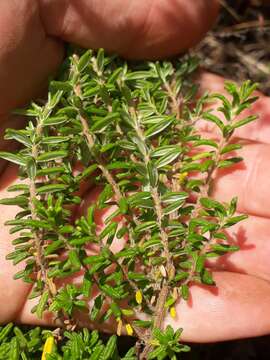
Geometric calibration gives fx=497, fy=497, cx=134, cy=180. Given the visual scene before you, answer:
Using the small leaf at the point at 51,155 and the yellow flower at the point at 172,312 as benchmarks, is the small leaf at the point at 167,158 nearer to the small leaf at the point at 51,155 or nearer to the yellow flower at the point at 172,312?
the small leaf at the point at 51,155

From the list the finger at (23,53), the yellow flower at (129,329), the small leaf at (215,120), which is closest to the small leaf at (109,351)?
the yellow flower at (129,329)

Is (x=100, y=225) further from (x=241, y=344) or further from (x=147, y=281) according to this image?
(x=241, y=344)

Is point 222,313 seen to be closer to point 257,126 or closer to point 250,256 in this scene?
point 250,256

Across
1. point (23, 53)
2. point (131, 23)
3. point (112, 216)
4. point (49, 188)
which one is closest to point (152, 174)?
point (112, 216)

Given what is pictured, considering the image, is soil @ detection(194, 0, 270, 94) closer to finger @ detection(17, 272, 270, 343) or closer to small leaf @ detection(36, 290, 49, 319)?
finger @ detection(17, 272, 270, 343)

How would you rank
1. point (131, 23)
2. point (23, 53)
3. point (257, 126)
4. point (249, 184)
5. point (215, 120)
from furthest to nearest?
1. point (257, 126)
2. point (131, 23)
3. point (249, 184)
4. point (23, 53)
5. point (215, 120)

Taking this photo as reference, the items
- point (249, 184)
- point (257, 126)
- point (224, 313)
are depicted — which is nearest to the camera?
point (224, 313)

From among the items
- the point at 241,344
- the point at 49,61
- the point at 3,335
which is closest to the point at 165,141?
the point at 49,61

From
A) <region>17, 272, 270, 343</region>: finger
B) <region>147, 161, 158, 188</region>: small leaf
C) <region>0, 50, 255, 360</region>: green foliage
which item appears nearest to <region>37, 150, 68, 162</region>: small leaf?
<region>0, 50, 255, 360</region>: green foliage
